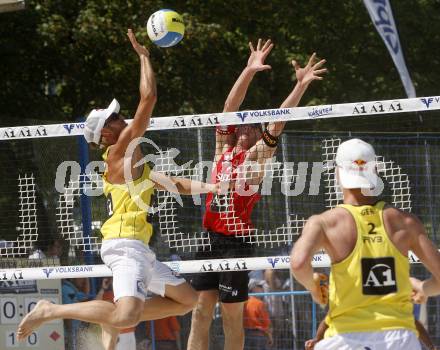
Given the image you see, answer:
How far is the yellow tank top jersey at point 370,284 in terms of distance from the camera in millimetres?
5848

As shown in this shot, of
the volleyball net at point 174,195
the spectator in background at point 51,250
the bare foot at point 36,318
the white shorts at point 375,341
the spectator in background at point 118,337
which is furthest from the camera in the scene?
the spectator in background at point 51,250

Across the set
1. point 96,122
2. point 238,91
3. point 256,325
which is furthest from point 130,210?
point 256,325

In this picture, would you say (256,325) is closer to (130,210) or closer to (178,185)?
(178,185)

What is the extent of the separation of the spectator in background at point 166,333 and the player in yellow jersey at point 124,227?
14.0 feet

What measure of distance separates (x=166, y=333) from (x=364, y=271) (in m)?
7.50

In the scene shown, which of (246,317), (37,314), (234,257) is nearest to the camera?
(37,314)

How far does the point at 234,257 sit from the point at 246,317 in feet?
11.7

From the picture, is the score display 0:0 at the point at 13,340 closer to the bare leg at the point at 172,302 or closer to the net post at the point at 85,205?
the net post at the point at 85,205

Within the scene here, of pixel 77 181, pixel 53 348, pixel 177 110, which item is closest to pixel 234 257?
pixel 77 181

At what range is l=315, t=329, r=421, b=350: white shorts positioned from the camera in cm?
582

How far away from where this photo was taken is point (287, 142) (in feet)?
40.5

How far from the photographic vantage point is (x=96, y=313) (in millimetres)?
8344

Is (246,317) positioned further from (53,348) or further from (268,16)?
(268,16)

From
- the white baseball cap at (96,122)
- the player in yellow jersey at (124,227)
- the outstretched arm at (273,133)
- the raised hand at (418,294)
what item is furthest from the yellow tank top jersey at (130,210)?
the raised hand at (418,294)
